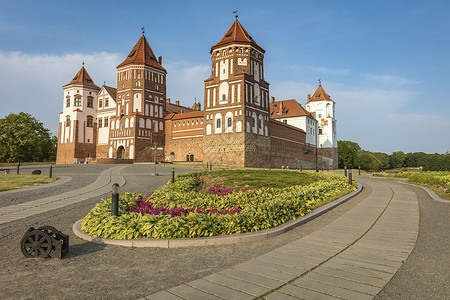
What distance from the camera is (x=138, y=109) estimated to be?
2036 inches

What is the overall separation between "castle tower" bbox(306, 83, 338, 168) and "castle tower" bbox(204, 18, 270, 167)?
29401 mm

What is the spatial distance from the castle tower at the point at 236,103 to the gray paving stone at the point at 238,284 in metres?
36.5

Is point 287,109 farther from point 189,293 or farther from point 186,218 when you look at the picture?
point 189,293

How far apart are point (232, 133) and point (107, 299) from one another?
3852cm

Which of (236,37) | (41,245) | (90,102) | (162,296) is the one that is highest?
(236,37)

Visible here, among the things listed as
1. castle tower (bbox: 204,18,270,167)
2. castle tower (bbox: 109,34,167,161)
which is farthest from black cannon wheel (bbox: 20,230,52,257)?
castle tower (bbox: 109,34,167,161)

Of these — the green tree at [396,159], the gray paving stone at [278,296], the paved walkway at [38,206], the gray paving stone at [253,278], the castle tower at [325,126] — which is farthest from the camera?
the green tree at [396,159]

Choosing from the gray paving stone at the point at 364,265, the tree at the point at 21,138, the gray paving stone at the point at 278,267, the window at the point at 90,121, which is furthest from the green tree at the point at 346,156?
the gray paving stone at the point at 278,267

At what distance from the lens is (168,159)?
5341cm

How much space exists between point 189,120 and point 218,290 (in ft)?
161

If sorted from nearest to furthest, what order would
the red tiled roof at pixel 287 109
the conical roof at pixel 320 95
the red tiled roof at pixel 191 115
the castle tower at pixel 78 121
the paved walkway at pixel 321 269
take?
1. the paved walkway at pixel 321 269
2. the red tiled roof at pixel 191 115
3. the castle tower at pixel 78 121
4. the red tiled roof at pixel 287 109
5. the conical roof at pixel 320 95

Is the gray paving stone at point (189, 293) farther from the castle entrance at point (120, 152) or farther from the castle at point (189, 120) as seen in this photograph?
the castle entrance at point (120, 152)

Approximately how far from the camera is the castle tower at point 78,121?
180 feet

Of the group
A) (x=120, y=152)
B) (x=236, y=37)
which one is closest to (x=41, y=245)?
(x=236, y=37)
